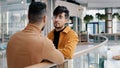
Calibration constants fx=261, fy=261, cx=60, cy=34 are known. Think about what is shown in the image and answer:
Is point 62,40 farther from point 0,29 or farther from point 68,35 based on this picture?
point 0,29

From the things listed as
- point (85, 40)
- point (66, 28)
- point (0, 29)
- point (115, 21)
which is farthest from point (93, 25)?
point (66, 28)

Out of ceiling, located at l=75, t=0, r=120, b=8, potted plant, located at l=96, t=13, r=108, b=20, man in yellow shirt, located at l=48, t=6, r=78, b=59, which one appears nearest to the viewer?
man in yellow shirt, located at l=48, t=6, r=78, b=59

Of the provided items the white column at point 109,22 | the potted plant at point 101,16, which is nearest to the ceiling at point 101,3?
the potted plant at point 101,16

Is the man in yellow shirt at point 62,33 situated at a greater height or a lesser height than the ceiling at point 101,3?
lesser

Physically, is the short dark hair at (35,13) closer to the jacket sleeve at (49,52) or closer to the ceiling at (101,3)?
the jacket sleeve at (49,52)

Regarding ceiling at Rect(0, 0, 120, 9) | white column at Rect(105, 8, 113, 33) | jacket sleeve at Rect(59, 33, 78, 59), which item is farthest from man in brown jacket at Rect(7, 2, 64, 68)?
white column at Rect(105, 8, 113, 33)

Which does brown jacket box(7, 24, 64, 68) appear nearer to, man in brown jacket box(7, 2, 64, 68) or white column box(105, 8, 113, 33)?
man in brown jacket box(7, 2, 64, 68)

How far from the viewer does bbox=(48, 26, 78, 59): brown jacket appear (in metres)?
2.29

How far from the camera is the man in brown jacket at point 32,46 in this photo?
178 centimetres

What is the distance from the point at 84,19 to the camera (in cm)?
2292

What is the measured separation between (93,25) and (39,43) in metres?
24.1

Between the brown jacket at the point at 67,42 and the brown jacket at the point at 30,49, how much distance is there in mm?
429

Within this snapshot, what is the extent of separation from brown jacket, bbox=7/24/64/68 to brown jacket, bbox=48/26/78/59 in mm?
429

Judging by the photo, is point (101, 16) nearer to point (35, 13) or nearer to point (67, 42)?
point (67, 42)
